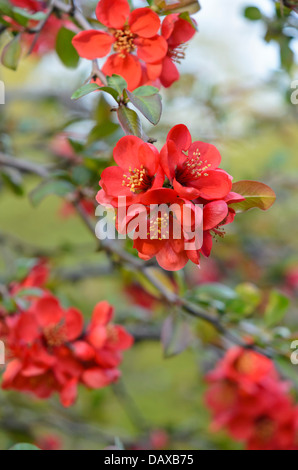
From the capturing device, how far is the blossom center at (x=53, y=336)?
67 cm

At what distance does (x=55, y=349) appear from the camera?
0.67 m

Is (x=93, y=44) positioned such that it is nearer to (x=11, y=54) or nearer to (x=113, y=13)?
(x=113, y=13)

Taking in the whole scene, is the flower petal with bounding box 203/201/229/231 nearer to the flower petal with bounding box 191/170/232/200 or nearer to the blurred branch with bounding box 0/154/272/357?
the flower petal with bounding box 191/170/232/200

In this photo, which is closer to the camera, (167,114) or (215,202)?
(215,202)

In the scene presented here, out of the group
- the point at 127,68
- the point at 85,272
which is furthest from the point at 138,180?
the point at 85,272

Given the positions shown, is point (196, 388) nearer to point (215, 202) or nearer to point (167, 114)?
point (167, 114)

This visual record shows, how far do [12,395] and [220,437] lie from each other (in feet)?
2.10

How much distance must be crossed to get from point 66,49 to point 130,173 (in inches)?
12.6

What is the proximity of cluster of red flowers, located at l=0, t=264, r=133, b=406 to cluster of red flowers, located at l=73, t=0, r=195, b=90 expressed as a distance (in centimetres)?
34

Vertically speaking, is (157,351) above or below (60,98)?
below

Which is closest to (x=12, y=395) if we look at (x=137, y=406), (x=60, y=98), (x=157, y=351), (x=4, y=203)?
(x=137, y=406)

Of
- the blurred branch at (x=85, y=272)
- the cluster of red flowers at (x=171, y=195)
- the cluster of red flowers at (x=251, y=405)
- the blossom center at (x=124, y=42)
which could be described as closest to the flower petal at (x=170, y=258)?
the cluster of red flowers at (x=171, y=195)

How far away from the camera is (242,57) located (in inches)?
85.9
